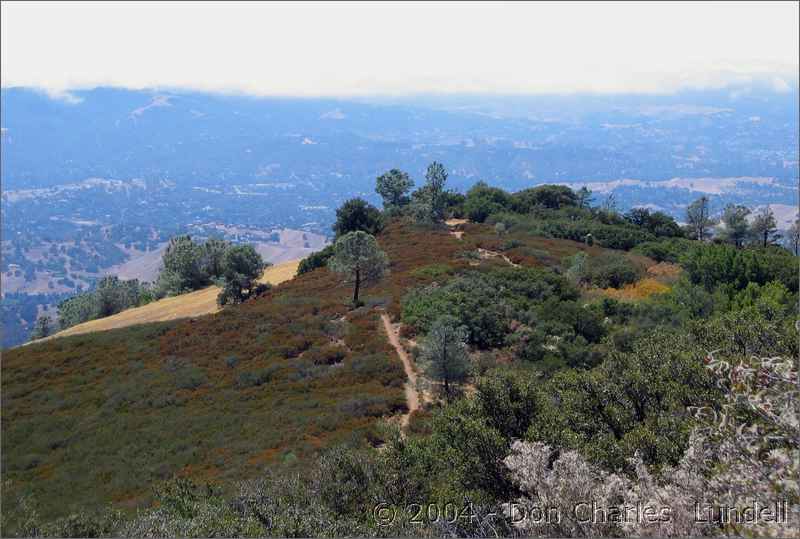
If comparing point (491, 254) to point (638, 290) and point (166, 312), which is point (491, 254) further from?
point (166, 312)

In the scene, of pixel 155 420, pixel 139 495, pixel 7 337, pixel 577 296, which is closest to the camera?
pixel 139 495

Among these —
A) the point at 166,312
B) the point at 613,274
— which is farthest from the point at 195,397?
the point at 613,274

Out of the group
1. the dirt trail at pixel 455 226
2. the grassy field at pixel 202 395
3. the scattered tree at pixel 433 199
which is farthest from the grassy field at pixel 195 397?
the scattered tree at pixel 433 199

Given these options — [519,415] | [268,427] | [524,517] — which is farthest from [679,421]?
[268,427]

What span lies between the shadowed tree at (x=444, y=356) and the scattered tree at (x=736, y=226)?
1821 inches

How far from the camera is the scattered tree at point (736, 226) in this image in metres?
55.8

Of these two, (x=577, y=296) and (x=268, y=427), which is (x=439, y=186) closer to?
(x=577, y=296)

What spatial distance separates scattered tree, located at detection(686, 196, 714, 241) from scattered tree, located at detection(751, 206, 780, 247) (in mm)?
6263

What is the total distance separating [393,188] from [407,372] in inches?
1864

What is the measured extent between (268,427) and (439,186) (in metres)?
41.7

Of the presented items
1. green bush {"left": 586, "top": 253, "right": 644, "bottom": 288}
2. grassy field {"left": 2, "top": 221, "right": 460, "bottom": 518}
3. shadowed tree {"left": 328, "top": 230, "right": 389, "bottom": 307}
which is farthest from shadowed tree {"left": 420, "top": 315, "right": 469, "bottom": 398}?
green bush {"left": 586, "top": 253, "right": 644, "bottom": 288}

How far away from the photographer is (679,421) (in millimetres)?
9578

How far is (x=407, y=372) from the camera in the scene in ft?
77.9

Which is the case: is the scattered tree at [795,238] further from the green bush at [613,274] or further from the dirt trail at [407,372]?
the dirt trail at [407,372]
